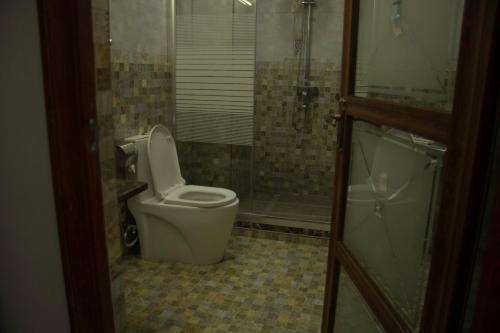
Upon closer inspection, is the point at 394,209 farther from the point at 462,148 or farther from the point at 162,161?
the point at 162,161

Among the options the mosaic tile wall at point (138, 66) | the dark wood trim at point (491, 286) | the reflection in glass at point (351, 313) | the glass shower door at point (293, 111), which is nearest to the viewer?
Answer: the dark wood trim at point (491, 286)

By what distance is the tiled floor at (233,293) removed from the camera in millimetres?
2094

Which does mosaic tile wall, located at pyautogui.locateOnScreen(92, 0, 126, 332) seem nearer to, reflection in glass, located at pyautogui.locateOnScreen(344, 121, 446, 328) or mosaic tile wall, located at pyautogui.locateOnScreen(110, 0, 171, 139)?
reflection in glass, located at pyautogui.locateOnScreen(344, 121, 446, 328)

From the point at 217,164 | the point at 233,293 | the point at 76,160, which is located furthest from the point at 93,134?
the point at 217,164

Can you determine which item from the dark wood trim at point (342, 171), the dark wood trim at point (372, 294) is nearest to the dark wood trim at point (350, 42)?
the dark wood trim at point (342, 171)

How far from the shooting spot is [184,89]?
329 centimetres

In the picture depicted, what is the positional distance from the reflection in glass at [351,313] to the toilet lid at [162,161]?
152cm

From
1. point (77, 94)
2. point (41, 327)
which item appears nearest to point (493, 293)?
point (77, 94)

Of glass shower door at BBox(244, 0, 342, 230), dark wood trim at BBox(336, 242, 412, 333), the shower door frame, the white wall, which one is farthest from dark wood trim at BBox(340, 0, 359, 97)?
glass shower door at BBox(244, 0, 342, 230)

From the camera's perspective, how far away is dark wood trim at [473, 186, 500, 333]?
65 cm

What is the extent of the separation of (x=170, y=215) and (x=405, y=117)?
1913 millimetres

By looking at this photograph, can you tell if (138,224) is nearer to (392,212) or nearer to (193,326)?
(193,326)

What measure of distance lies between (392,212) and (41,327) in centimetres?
111

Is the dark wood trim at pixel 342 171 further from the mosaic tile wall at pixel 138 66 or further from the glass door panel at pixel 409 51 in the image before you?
the mosaic tile wall at pixel 138 66
